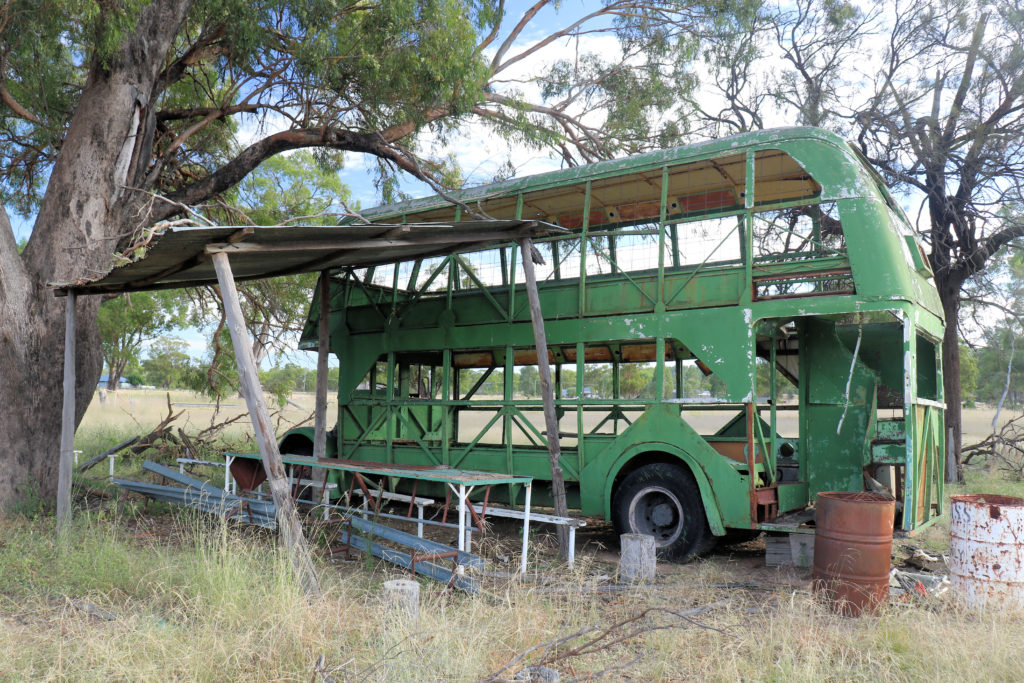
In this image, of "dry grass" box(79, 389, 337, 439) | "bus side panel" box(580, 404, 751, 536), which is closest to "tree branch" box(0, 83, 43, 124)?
"dry grass" box(79, 389, 337, 439)

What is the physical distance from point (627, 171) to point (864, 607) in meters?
4.86

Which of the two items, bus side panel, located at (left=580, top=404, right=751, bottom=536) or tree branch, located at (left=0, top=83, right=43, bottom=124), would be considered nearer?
bus side panel, located at (left=580, top=404, right=751, bottom=536)

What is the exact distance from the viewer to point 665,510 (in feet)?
25.4

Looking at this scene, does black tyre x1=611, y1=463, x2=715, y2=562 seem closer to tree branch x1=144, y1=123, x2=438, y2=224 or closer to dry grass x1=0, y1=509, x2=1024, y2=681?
dry grass x1=0, y1=509, x2=1024, y2=681

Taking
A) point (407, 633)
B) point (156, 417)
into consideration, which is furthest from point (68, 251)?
point (156, 417)

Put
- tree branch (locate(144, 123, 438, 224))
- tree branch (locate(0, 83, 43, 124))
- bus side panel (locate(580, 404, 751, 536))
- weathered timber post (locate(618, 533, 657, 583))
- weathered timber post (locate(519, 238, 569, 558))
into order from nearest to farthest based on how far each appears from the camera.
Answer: weathered timber post (locate(618, 533, 657, 583)), bus side panel (locate(580, 404, 751, 536)), weathered timber post (locate(519, 238, 569, 558)), tree branch (locate(0, 83, 43, 124)), tree branch (locate(144, 123, 438, 224))

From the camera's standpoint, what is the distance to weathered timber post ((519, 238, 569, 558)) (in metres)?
7.77

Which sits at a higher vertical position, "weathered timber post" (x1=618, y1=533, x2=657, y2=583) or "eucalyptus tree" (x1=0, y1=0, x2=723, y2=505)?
"eucalyptus tree" (x1=0, y1=0, x2=723, y2=505)

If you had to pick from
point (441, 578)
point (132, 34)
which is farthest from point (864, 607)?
point (132, 34)

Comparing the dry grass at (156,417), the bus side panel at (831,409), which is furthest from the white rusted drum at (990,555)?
the dry grass at (156,417)

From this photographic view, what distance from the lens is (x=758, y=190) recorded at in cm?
873

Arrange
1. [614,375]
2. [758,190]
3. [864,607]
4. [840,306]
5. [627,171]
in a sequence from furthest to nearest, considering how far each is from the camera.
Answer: [614,375] → [758,190] → [627,171] → [840,306] → [864,607]

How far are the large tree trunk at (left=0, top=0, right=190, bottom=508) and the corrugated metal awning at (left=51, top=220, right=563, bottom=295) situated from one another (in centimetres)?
112

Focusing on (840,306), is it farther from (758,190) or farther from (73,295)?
(73,295)
